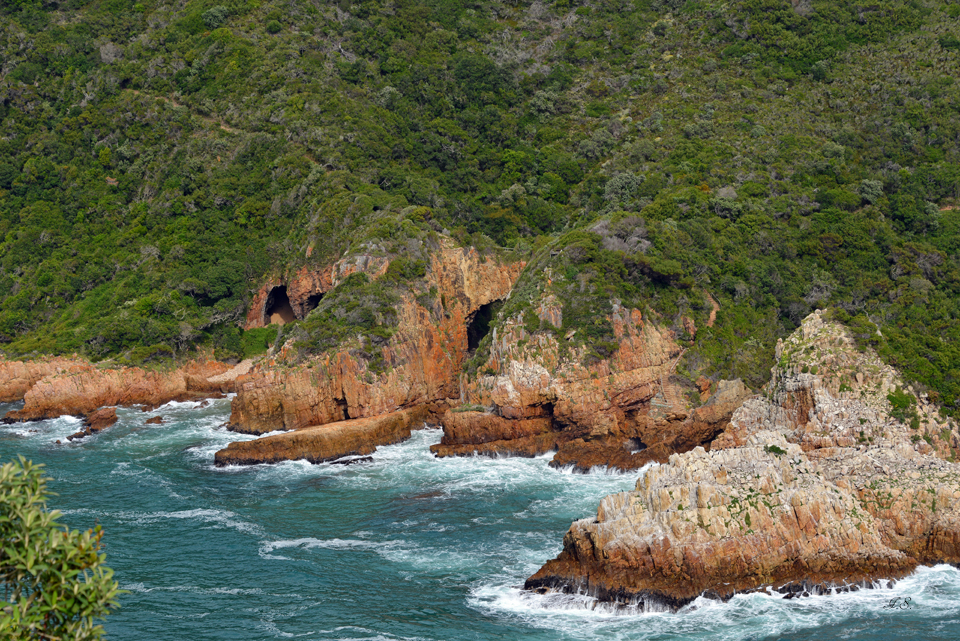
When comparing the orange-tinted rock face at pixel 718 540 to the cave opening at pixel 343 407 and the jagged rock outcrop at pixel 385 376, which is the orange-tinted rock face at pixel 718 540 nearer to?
the cave opening at pixel 343 407

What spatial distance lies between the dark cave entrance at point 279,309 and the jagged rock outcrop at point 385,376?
802 inches

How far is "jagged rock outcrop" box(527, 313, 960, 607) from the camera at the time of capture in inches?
Answer: 1181

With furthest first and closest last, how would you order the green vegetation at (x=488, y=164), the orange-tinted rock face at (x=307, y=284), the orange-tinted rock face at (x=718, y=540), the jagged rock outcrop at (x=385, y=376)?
the orange-tinted rock face at (x=307, y=284), the green vegetation at (x=488, y=164), the jagged rock outcrop at (x=385, y=376), the orange-tinted rock face at (x=718, y=540)

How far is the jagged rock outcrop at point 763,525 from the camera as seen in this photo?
1181 inches

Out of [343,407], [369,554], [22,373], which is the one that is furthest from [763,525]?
[22,373]

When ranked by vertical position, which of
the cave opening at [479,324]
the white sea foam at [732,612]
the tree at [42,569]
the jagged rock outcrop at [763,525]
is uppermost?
the cave opening at [479,324]

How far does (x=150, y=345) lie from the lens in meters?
69.5

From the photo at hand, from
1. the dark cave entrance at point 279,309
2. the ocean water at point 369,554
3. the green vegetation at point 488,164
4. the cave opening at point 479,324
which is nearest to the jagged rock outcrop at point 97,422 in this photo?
the ocean water at point 369,554

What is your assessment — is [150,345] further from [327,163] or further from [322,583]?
[322,583]

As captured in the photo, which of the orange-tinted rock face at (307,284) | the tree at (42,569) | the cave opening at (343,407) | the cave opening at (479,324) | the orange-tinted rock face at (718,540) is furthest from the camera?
the cave opening at (479,324)

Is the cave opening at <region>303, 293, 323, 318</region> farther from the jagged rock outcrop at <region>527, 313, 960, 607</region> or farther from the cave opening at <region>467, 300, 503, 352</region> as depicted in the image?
the jagged rock outcrop at <region>527, 313, 960, 607</region>

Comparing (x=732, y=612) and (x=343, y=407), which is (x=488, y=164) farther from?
(x=732, y=612)

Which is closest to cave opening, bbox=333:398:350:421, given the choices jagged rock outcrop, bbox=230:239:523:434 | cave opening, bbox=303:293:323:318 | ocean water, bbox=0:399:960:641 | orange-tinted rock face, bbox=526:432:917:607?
jagged rock outcrop, bbox=230:239:523:434

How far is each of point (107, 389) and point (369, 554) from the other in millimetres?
38144
